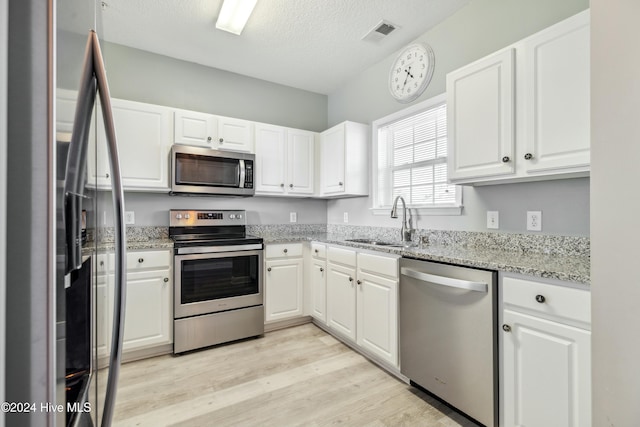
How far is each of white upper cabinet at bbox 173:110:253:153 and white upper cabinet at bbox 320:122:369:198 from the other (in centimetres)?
89

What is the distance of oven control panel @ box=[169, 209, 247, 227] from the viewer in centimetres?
301

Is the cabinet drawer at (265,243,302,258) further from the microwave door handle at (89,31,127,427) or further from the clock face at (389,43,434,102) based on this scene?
the microwave door handle at (89,31,127,427)

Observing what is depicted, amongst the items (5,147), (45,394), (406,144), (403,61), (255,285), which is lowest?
(255,285)

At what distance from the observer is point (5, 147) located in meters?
0.35

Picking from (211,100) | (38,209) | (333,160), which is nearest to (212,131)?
(211,100)

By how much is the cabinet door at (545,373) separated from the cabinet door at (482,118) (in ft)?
2.82

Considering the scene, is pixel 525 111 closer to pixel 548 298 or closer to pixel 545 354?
pixel 548 298

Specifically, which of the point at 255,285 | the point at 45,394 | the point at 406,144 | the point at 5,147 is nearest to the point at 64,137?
the point at 5,147

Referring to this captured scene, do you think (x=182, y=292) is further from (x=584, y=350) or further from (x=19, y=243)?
(x=584, y=350)

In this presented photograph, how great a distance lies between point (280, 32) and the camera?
266 centimetres

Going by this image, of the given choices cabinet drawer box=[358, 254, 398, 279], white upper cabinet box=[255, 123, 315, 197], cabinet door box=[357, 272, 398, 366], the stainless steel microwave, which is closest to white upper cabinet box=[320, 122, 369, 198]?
white upper cabinet box=[255, 123, 315, 197]

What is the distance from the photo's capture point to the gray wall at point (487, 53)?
1.72 m

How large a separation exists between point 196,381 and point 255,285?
3.07ft

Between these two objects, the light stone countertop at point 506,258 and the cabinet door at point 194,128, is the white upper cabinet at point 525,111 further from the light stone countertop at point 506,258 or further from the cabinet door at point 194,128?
the cabinet door at point 194,128
